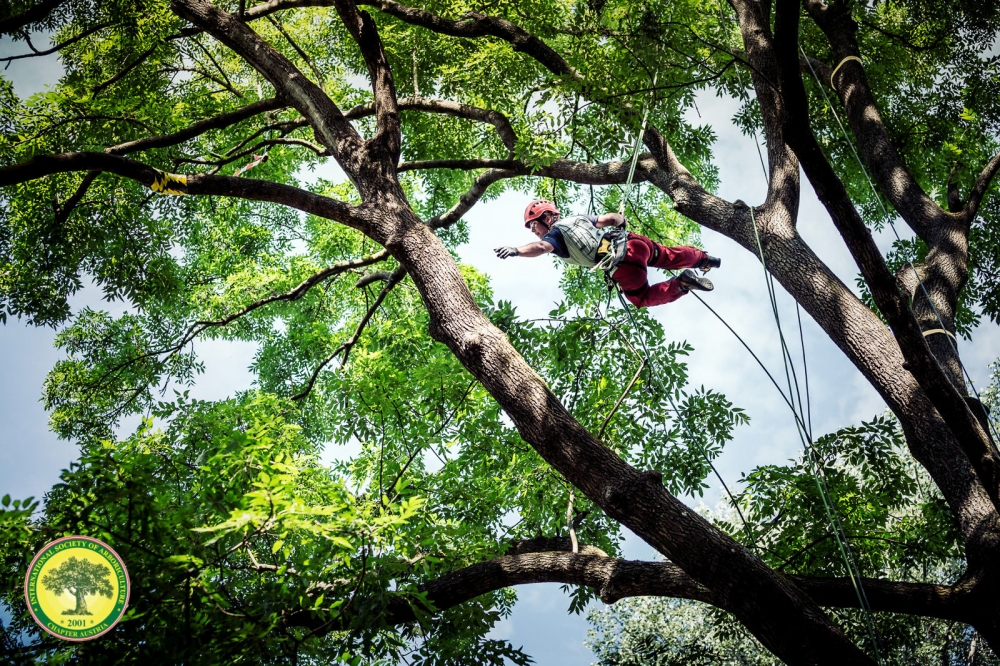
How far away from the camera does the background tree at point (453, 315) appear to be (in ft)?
10.5

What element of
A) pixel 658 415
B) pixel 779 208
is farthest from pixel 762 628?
pixel 779 208

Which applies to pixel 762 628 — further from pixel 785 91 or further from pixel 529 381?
pixel 785 91

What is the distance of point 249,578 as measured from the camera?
12.2 ft

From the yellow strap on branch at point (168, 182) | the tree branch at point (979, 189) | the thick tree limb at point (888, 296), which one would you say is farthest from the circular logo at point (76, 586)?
the tree branch at point (979, 189)

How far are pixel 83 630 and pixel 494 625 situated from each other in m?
2.03

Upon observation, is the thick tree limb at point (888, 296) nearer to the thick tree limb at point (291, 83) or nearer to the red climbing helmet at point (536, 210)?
the red climbing helmet at point (536, 210)

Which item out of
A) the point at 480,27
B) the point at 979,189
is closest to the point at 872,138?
the point at 979,189

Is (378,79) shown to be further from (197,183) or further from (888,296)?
(888,296)

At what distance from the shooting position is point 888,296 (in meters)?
3.48

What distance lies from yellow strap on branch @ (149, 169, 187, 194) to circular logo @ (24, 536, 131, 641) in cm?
252

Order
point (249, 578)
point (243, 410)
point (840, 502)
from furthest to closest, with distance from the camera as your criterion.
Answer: point (243, 410), point (840, 502), point (249, 578)

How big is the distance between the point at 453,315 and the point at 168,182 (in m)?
2.16

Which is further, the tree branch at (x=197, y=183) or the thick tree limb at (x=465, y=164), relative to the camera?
the thick tree limb at (x=465, y=164)

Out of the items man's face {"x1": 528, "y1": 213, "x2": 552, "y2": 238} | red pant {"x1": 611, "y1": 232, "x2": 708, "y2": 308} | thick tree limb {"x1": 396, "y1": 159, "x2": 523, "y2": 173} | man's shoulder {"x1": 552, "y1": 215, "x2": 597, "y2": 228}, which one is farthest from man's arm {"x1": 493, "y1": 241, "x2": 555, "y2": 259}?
thick tree limb {"x1": 396, "y1": 159, "x2": 523, "y2": 173}
